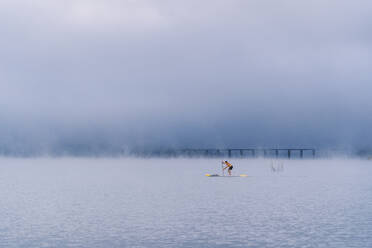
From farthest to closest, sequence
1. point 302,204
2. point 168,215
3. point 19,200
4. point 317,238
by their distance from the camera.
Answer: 1. point 19,200
2. point 302,204
3. point 168,215
4. point 317,238

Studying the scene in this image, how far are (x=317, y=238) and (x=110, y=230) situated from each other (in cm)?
1684

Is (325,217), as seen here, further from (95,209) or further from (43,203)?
(43,203)

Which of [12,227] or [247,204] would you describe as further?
[247,204]

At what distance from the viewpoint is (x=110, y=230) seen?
4428 cm

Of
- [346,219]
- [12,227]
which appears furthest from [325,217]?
[12,227]

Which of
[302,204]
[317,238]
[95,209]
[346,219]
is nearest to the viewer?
[317,238]

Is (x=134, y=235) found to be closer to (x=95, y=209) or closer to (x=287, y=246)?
(x=287, y=246)

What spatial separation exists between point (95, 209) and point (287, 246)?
30.8 meters

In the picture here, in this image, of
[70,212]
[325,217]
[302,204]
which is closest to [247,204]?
[302,204]

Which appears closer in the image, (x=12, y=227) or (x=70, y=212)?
(x=12, y=227)

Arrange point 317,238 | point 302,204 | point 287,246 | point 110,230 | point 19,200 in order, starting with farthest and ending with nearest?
point 19,200, point 302,204, point 110,230, point 317,238, point 287,246

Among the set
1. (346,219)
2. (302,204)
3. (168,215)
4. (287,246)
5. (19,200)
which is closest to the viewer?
(287,246)

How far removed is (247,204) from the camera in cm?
6825

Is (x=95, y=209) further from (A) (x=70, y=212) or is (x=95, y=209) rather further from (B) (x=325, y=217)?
(B) (x=325, y=217)
